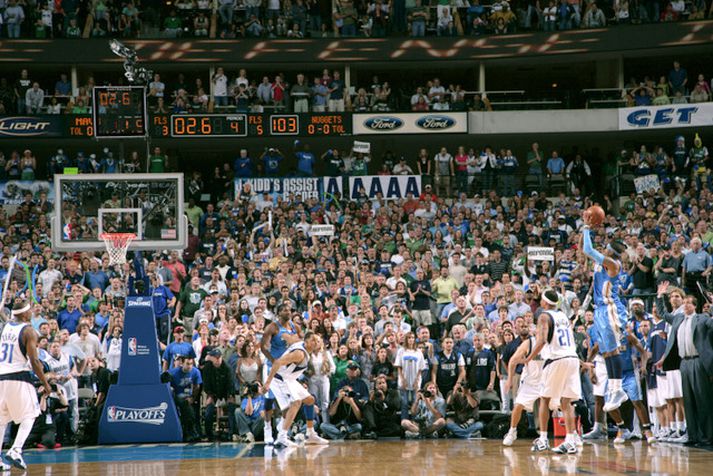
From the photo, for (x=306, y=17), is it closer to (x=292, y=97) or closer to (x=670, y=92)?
(x=292, y=97)

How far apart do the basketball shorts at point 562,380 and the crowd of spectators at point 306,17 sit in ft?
74.8

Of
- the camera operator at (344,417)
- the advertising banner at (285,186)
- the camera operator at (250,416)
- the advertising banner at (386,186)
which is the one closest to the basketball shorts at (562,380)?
the camera operator at (344,417)

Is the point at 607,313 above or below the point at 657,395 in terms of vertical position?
above

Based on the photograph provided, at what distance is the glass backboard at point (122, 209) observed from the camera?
19.1 meters

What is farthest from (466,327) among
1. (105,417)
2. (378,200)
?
(378,200)

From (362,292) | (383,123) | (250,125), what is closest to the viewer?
(362,292)

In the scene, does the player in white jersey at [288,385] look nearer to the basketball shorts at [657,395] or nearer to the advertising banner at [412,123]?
the basketball shorts at [657,395]

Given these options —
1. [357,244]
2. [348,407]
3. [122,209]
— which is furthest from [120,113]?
[348,407]

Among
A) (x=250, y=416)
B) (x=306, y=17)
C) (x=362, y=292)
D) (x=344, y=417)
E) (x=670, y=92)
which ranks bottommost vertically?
(x=344, y=417)

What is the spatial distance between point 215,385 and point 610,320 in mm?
6777

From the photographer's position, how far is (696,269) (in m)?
21.4

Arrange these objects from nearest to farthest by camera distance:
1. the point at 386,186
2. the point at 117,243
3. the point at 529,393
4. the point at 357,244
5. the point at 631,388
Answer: the point at 529,393 < the point at 631,388 < the point at 117,243 < the point at 357,244 < the point at 386,186

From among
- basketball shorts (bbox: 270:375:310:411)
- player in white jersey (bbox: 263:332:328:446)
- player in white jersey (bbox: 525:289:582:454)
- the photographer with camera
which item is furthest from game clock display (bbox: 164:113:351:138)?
player in white jersey (bbox: 525:289:582:454)

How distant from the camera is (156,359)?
17984 millimetres
